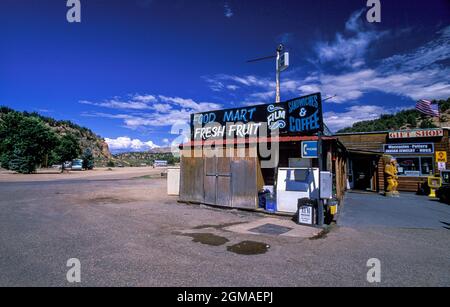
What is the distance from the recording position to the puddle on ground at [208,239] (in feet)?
23.0

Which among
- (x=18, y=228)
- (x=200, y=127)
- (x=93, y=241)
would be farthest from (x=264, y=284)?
(x=200, y=127)

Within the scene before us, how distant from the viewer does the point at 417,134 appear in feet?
64.5

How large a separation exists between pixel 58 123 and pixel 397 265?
10891 cm

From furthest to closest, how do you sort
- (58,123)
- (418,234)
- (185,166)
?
(58,123) → (185,166) → (418,234)

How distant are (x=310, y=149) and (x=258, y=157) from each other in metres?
2.77

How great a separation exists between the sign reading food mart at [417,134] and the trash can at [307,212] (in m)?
15.5

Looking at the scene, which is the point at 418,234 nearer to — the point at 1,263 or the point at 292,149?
the point at 292,149

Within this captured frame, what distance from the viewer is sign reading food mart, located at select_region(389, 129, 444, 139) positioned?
19016 millimetres

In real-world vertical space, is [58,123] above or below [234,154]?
above

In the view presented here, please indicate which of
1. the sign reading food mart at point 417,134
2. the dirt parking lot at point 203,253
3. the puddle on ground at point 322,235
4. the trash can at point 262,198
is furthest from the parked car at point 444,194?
the puddle on ground at point 322,235

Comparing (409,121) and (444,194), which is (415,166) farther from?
(409,121)

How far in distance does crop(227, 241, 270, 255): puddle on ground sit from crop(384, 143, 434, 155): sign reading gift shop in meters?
18.7

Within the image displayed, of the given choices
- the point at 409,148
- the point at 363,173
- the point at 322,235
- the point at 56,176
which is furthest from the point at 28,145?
the point at 409,148
